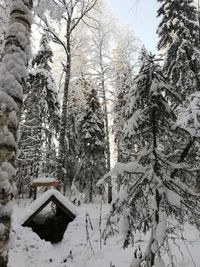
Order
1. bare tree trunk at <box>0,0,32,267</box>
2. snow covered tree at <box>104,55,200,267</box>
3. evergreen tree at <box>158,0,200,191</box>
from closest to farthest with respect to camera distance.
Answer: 1. bare tree trunk at <box>0,0,32,267</box>
2. snow covered tree at <box>104,55,200,267</box>
3. evergreen tree at <box>158,0,200,191</box>

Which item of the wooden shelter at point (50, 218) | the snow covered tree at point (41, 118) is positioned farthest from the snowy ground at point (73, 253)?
the snow covered tree at point (41, 118)

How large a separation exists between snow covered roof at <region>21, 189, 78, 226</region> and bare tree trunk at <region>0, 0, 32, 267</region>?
17.9ft

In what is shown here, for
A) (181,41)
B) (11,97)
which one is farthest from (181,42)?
(11,97)

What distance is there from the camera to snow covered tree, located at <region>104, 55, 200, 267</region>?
158 inches

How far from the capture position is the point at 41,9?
8039mm

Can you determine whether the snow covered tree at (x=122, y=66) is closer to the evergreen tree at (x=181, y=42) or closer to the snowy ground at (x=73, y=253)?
the evergreen tree at (x=181, y=42)

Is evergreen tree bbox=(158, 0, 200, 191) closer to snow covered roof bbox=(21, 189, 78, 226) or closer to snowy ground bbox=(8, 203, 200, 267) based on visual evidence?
snow covered roof bbox=(21, 189, 78, 226)

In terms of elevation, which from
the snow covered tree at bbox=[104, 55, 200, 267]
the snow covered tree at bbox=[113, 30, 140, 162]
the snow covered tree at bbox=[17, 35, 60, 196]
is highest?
the snow covered tree at bbox=[113, 30, 140, 162]

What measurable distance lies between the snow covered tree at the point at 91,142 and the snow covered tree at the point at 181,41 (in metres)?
9.95

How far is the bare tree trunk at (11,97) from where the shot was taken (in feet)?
10.4

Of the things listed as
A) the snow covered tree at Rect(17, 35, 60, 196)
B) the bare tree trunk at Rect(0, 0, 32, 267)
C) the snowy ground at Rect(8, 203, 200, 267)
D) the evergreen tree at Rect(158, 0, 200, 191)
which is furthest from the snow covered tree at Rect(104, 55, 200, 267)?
the snow covered tree at Rect(17, 35, 60, 196)

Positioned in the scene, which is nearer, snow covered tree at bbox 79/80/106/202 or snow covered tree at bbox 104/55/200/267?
snow covered tree at bbox 104/55/200/267

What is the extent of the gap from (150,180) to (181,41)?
1169 centimetres

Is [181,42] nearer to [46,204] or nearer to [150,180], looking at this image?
[46,204]
